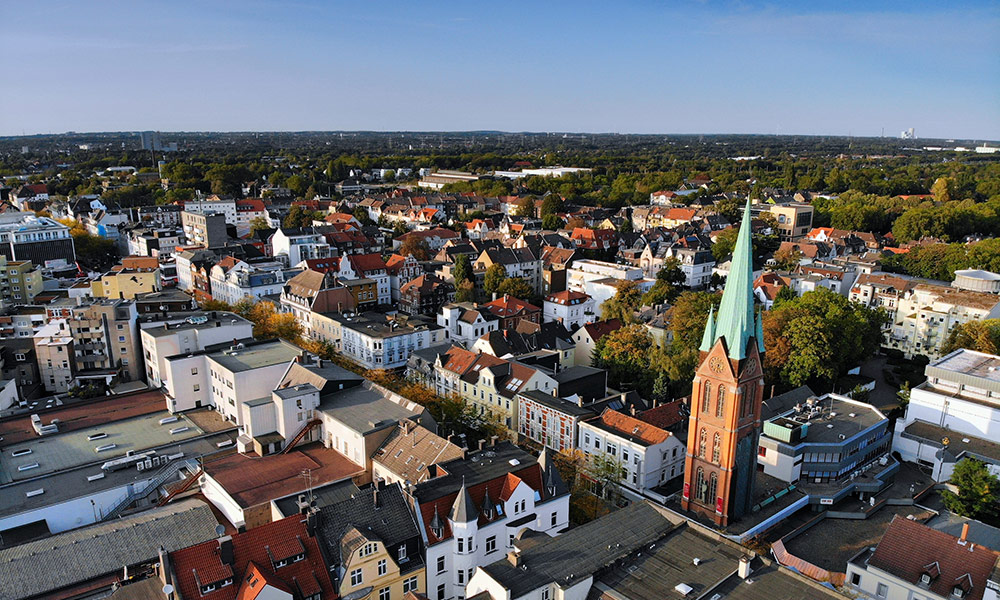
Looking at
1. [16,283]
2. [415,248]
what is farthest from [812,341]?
[16,283]

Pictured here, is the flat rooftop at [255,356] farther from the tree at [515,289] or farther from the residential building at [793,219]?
the residential building at [793,219]

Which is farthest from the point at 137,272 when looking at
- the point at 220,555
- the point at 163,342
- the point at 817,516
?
the point at 817,516

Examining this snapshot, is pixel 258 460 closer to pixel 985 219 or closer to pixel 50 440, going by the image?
pixel 50 440

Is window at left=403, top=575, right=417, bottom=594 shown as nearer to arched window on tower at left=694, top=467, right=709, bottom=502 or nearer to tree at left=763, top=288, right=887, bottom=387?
arched window on tower at left=694, top=467, right=709, bottom=502

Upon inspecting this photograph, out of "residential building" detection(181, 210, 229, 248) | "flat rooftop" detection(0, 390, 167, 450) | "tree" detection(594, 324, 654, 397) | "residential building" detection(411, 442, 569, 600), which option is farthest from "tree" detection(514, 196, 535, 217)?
"residential building" detection(411, 442, 569, 600)

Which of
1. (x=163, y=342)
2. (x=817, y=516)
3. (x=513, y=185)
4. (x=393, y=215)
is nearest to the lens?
(x=817, y=516)

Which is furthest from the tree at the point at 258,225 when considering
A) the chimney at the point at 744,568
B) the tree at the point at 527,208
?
the chimney at the point at 744,568

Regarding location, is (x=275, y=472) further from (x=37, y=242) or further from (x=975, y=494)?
(x=37, y=242)
